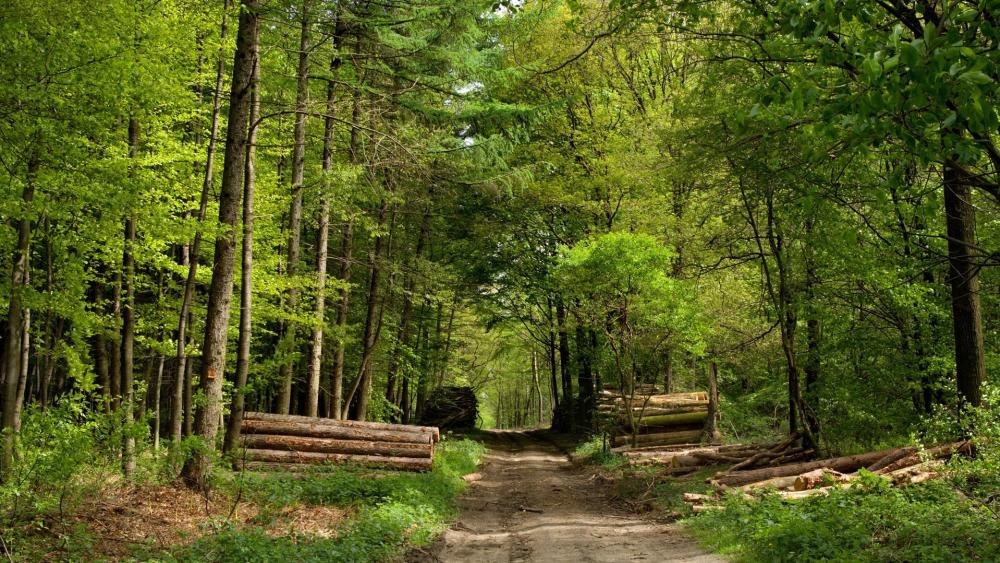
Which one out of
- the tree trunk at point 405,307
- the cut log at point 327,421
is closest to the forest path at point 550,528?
the cut log at point 327,421

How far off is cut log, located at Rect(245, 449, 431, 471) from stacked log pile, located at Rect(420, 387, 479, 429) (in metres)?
17.8

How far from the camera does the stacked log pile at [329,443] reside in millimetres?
14320

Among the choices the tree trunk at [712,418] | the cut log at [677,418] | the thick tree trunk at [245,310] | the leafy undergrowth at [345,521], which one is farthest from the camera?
the cut log at [677,418]

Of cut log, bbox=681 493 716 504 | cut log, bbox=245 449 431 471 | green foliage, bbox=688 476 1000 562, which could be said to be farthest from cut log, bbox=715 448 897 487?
cut log, bbox=245 449 431 471

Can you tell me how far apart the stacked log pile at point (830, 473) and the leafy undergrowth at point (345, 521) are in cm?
434

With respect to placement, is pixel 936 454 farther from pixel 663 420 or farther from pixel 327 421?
pixel 327 421

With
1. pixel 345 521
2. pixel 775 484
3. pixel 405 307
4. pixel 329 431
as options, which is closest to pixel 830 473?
pixel 775 484

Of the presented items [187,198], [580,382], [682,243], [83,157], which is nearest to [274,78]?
[187,198]

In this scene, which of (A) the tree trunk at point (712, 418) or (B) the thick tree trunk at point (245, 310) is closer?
(B) the thick tree trunk at point (245, 310)

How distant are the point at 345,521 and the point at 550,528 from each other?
307cm

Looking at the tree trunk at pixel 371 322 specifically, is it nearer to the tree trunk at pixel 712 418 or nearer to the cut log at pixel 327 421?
the cut log at pixel 327 421

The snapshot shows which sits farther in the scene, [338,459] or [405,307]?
[405,307]

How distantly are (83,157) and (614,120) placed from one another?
17057mm

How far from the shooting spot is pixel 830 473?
9.57m
